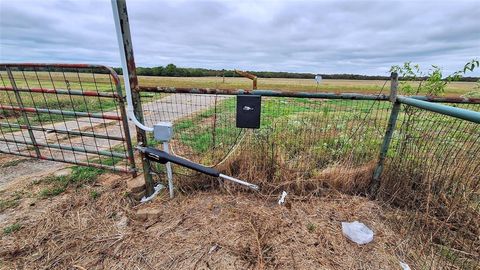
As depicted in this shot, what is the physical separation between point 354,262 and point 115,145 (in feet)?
16.8

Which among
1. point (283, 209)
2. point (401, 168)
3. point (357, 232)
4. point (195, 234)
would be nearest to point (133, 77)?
point (195, 234)

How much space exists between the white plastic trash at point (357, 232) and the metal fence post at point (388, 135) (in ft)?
2.41

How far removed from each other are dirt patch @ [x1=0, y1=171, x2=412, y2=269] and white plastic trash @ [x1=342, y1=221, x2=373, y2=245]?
0.06 metres

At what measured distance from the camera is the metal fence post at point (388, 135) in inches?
106

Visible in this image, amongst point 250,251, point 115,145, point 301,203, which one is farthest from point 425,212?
point 115,145

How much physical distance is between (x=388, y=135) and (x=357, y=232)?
4.02 ft

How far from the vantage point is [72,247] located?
2307mm

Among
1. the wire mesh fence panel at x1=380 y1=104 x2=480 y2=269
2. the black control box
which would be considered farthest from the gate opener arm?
the wire mesh fence panel at x1=380 y1=104 x2=480 y2=269

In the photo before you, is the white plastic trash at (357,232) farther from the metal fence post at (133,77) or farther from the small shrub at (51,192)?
the small shrub at (51,192)

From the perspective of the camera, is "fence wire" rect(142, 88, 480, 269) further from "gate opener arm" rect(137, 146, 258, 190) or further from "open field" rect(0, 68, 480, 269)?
"gate opener arm" rect(137, 146, 258, 190)

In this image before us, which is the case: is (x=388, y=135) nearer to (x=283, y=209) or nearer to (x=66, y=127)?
(x=283, y=209)

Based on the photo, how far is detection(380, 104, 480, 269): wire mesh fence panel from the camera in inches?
89.0

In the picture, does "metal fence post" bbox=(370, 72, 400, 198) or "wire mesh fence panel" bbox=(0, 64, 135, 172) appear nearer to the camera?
"metal fence post" bbox=(370, 72, 400, 198)

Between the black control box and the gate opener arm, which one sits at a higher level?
the black control box
